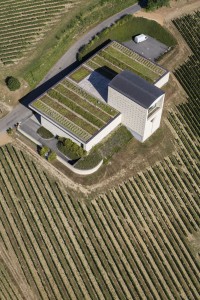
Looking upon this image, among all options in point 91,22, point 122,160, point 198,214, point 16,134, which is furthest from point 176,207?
point 91,22

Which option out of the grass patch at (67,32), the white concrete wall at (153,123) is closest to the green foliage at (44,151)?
the grass patch at (67,32)

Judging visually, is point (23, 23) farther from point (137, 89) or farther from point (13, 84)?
point (137, 89)

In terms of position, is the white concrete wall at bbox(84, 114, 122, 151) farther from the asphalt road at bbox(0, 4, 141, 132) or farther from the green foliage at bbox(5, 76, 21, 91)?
the green foliage at bbox(5, 76, 21, 91)

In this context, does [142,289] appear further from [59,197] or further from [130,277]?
[59,197]

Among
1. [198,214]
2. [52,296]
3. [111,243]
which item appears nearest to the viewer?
[52,296]

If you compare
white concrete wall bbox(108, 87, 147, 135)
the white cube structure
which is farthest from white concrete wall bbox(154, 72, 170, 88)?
white concrete wall bbox(108, 87, 147, 135)


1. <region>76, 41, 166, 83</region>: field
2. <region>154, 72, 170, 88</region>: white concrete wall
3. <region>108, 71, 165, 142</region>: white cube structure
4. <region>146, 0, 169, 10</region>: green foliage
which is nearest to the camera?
<region>108, 71, 165, 142</region>: white cube structure
